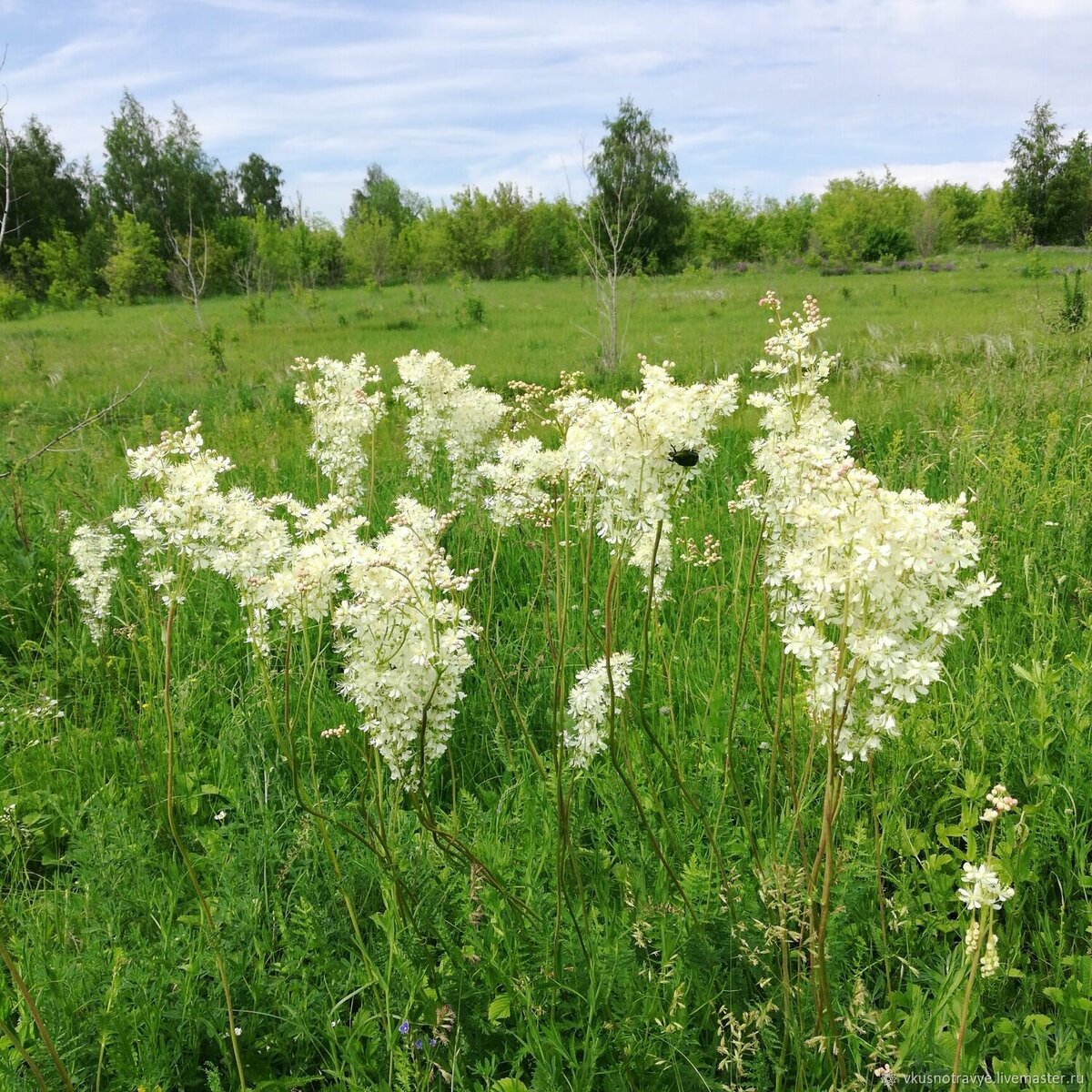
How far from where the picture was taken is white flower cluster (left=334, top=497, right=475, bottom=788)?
1.93 metres

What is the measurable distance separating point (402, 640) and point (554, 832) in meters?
1.21

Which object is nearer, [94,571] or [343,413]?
[94,571]

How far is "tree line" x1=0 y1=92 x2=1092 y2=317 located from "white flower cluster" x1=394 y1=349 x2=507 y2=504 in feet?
107

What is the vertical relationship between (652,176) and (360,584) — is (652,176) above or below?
above

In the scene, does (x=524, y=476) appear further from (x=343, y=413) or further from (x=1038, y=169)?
(x=1038, y=169)

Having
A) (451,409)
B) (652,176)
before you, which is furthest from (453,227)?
(451,409)

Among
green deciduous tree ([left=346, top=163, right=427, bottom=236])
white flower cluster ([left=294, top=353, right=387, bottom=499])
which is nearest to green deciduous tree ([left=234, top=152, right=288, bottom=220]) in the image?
green deciduous tree ([left=346, top=163, right=427, bottom=236])

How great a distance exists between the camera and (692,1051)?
2090 millimetres

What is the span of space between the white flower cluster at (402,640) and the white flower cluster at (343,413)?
2656 millimetres

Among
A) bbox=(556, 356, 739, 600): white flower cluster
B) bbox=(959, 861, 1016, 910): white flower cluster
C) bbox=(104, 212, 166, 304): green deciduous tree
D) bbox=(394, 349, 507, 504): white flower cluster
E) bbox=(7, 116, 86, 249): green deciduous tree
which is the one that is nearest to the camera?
bbox=(959, 861, 1016, 910): white flower cluster

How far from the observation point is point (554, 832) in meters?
2.79

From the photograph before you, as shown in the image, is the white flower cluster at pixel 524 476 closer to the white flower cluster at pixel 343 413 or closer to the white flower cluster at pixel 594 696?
the white flower cluster at pixel 594 696

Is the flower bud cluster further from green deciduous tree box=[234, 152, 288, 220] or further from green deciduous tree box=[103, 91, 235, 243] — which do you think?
green deciduous tree box=[234, 152, 288, 220]

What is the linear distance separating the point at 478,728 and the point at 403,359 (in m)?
2.52
